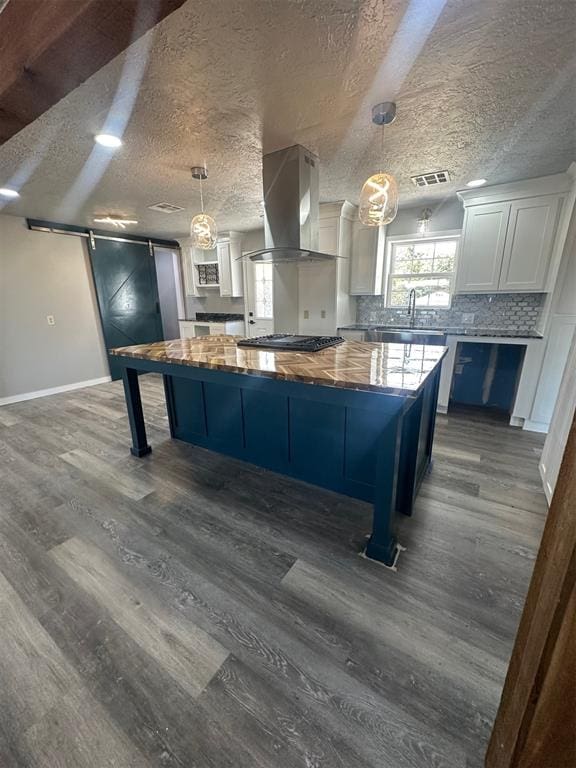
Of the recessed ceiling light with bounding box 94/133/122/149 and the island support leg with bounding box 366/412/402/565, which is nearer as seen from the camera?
the island support leg with bounding box 366/412/402/565

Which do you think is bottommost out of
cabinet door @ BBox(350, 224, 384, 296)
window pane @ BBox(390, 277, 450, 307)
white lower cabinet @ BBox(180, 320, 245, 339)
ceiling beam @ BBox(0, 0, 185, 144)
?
white lower cabinet @ BBox(180, 320, 245, 339)

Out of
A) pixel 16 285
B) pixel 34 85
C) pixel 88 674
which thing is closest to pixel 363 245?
pixel 34 85

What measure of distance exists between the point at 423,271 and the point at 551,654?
412cm

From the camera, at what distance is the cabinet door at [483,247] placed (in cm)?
313

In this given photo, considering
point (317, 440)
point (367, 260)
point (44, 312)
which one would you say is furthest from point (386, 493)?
point (44, 312)

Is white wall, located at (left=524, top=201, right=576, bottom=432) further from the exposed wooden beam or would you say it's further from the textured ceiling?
the exposed wooden beam

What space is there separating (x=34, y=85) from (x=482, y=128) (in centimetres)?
248

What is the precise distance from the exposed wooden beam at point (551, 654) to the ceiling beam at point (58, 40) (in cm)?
160

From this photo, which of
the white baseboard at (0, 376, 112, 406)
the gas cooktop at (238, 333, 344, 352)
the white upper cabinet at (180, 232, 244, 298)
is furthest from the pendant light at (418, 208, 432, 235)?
the white baseboard at (0, 376, 112, 406)

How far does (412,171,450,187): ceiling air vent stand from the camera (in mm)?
2818

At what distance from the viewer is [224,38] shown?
133 centimetres

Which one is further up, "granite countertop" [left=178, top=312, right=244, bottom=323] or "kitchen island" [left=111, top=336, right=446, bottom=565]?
"granite countertop" [left=178, top=312, right=244, bottom=323]

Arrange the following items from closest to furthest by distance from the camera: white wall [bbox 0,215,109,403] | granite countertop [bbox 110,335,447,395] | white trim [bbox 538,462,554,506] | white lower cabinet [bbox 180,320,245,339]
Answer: granite countertop [bbox 110,335,447,395] → white trim [bbox 538,462,554,506] → white wall [bbox 0,215,109,403] → white lower cabinet [bbox 180,320,245,339]

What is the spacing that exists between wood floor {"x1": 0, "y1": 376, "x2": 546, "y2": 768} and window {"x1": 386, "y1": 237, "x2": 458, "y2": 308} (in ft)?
7.83
